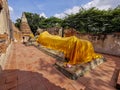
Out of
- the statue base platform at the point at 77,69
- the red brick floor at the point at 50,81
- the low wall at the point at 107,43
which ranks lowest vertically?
the red brick floor at the point at 50,81

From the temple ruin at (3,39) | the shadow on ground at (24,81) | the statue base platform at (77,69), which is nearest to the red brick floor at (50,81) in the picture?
the shadow on ground at (24,81)

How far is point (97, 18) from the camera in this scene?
9.10 meters

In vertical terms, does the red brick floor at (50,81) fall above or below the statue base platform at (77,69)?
below

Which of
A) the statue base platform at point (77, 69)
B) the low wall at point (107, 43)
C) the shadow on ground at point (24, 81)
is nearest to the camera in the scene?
the shadow on ground at point (24, 81)

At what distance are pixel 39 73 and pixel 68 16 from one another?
10.8 metres

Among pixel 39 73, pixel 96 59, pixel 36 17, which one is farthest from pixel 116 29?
pixel 36 17

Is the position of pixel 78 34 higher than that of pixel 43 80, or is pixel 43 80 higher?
pixel 78 34

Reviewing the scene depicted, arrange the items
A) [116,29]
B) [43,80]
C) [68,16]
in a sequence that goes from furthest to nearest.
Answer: [68,16] → [116,29] → [43,80]

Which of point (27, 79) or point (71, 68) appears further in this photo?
point (71, 68)

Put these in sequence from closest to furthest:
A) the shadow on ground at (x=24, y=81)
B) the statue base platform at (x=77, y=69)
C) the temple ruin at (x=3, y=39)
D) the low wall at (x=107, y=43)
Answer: the shadow on ground at (x=24, y=81)
the statue base platform at (x=77, y=69)
the temple ruin at (x=3, y=39)
the low wall at (x=107, y=43)

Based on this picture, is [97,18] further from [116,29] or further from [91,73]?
[91,73]

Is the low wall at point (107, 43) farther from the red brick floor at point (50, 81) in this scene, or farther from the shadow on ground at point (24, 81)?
the shadow on ground at point (24, 81)

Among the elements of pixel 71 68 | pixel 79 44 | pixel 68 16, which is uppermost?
pixel 68 16

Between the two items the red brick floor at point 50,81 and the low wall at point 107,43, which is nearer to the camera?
the red brick floor at point 50,81
